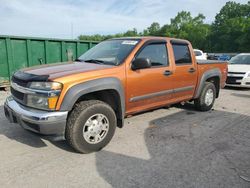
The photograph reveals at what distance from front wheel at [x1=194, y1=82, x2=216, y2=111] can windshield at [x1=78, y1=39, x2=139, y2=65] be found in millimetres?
2533

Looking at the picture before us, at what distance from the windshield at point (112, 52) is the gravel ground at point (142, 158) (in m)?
1.38

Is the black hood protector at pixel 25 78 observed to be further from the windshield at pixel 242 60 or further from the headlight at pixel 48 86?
the windshield at pixel 242 60

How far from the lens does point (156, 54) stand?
5051 mm

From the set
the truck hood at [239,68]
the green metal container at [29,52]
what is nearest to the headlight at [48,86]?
the green metal container at [29,52]

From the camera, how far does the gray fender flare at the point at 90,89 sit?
364cm

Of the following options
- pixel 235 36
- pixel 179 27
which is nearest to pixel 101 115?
pixel 235 36

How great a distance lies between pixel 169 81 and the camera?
521 centimetres

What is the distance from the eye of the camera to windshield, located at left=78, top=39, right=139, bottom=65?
14.9 ft

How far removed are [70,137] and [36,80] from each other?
36.8 inches

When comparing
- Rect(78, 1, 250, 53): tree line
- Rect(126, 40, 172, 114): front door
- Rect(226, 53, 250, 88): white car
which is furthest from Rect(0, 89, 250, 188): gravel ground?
Rect(78, 1, 250, 53): tree line

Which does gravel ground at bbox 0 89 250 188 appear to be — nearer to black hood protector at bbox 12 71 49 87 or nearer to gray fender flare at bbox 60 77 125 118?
gray fender flare at bbox 60 77 125 118

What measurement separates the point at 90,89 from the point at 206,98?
3757 millimetres

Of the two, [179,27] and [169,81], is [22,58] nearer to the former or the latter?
[169,81]

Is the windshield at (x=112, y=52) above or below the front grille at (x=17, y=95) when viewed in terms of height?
above
